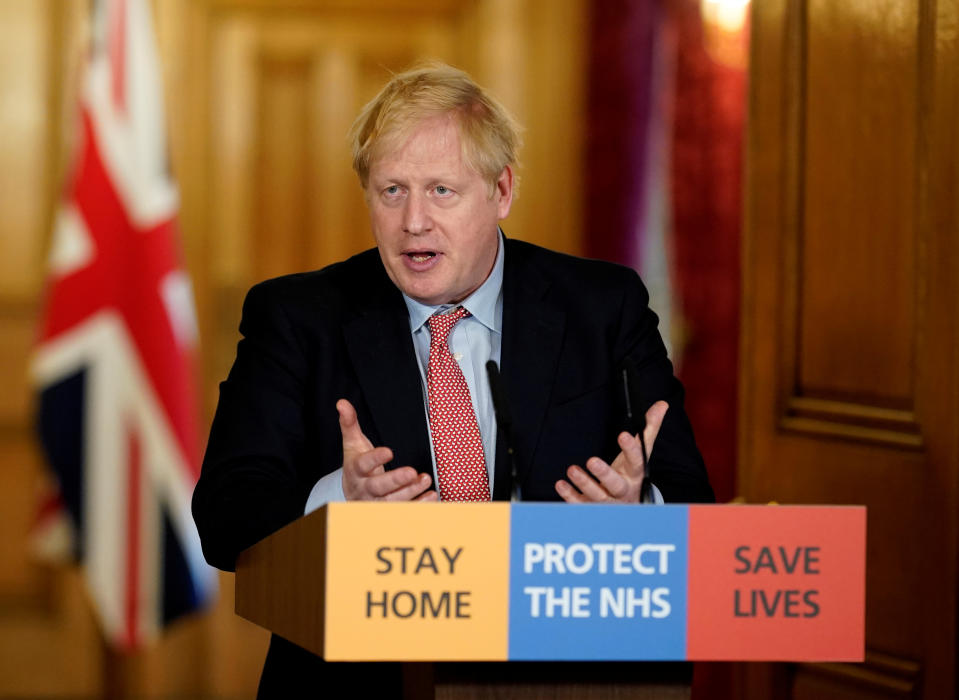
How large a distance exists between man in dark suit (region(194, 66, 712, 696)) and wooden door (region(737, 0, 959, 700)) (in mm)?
646

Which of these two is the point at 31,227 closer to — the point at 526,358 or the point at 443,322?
the point at 443,322

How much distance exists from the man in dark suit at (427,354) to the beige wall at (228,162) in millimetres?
2711

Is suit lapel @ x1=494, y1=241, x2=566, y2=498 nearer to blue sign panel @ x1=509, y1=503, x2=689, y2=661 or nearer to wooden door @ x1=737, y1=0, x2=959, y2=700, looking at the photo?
blue sign panel @ x1=509, y1=503, x2=689, y2=661

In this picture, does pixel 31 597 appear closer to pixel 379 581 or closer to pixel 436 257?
pixel 436 257

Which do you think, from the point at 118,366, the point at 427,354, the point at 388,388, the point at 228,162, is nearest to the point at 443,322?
the point at 427,354

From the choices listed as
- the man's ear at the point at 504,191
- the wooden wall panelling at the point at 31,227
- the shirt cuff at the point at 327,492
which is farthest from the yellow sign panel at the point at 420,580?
the wooden wall panelling at the point at 31,227

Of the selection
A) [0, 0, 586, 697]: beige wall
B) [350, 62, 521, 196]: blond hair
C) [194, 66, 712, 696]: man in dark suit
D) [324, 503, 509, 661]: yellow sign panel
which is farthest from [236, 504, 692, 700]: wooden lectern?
[0, 0, 586, 697]: beige wall

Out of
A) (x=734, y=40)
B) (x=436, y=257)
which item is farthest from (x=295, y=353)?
(x=734, y=40)

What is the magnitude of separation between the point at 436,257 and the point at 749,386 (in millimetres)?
1206

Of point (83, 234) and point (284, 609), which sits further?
point (83, 234)

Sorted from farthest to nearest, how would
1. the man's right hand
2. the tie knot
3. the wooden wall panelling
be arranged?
the wooden wall panelling, the tie knot, the man's right hand

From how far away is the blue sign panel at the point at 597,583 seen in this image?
4.26ft

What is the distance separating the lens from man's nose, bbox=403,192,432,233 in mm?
1947

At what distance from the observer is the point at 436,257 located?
1994 millimetres
